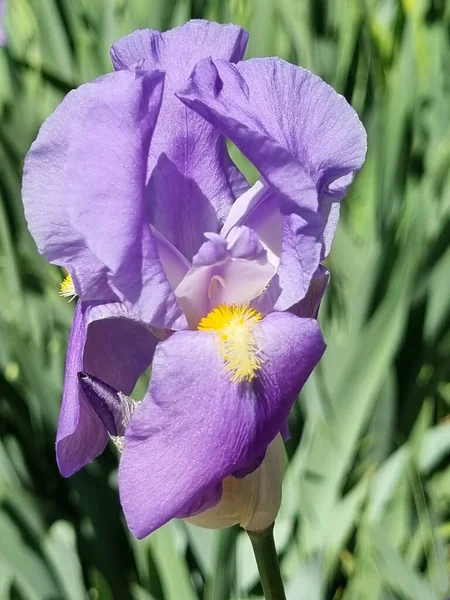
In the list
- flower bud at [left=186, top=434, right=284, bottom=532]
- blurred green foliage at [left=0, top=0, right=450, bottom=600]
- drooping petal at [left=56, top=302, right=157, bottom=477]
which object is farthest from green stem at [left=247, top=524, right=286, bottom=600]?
blurred green foliage at [left=0, top=0, right=450, bottom=600]

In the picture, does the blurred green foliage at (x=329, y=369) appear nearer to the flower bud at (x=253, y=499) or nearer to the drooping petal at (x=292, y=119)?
the flower bud at (x=253, y=499)

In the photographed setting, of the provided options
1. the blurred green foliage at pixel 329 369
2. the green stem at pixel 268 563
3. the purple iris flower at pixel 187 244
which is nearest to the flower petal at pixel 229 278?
the purple iris flower at pixel 187 244

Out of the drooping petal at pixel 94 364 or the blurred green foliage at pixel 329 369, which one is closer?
the drooping petal at pixel 94 364

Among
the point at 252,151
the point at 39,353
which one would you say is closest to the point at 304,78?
the point at 252,151

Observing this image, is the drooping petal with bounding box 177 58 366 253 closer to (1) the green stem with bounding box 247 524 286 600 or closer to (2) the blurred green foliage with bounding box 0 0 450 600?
(1) the green stem with bounding box 247 524 286 600

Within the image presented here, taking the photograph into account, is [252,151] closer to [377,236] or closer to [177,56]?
[177,56]

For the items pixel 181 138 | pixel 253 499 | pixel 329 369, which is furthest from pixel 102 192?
pixel 329 369
